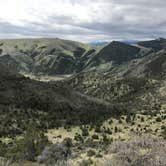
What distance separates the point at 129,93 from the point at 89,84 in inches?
1492

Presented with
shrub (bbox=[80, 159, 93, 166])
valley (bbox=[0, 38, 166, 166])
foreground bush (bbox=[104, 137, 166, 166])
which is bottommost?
valley (bbox=[0, 38, 166, 166])

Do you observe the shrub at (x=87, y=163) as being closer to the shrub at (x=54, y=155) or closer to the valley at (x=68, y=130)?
the valley at (x=68, y=130)

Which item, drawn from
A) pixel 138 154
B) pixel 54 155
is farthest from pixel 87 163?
pixel 54 155

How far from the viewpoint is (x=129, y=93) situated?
146750mm

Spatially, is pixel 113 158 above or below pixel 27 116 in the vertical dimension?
above

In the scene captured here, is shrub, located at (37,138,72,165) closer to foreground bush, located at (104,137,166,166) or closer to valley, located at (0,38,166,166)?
valley, located at (0,38,166,166)

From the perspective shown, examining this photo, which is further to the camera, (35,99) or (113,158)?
(35,99)

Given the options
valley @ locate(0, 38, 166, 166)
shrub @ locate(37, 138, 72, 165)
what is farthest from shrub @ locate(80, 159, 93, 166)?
shrub @ locate(37, 138, 72, 165)

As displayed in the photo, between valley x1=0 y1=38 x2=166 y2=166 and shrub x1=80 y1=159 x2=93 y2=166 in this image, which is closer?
shrub x1=80 y1=159 x2=93 y2=166

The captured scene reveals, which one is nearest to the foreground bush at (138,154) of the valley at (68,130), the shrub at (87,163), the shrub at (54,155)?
the valley at (68,130)

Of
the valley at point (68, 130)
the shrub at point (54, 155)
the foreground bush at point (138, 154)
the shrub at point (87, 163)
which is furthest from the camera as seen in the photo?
the shrub at point (54, 155)

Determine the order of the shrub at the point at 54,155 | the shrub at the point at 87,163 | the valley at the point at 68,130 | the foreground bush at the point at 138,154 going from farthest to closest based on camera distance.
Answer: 1. the shrub at the point at 54,155
2. the valley at the point at 68,130
3. the shrub at the point at 87,163
4. the foreground bush at the point at 138,154

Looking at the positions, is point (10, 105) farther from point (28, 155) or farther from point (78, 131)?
point (28, 155)

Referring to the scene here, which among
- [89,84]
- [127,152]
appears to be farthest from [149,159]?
[89,84]
